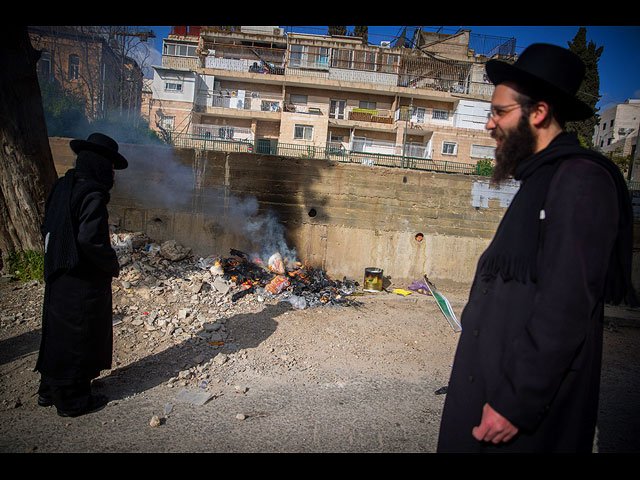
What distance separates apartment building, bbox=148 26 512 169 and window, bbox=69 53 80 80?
7.19m

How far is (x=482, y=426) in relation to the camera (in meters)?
1.38

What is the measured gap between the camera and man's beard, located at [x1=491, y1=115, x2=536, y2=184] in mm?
1487

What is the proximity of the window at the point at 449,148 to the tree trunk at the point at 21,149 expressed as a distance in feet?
87.3

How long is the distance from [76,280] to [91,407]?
1198 millimetres

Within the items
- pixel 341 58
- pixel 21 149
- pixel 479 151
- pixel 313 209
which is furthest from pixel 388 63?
pixel 21 149

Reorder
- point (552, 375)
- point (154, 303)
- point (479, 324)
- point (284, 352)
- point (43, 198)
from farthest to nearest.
→ 1. point (43, 198)
2. point (154, 303)
3. point (284, 352)
4. point (479, 324)
5. point (552, 375)

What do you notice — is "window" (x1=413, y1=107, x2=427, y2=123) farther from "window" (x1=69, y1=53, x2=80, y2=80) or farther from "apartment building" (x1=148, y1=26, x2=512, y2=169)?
"window" (x1=69, y1=53, x2=80, y2=80)

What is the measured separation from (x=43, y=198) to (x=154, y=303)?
2.87m

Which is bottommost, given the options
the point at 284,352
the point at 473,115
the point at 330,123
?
the point at 284,352

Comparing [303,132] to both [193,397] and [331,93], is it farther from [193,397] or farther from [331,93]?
[193,397]

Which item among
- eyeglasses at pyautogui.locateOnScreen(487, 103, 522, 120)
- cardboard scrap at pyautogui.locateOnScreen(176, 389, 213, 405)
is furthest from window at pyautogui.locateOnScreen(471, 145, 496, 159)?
eyeglasses at pyautogui.locateOnScreen(487, 103, 522, 120)

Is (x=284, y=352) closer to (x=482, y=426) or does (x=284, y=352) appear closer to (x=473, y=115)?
(x=482, y=426)

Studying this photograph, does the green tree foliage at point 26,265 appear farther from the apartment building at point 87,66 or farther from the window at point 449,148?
the window at point 449,148
